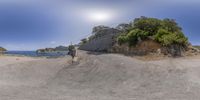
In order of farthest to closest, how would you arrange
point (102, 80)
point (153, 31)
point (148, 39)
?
point (153, 31) → point (148, 39) → point (102, 80)

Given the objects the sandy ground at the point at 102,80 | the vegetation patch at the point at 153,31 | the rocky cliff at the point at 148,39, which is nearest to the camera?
the sandy ground at the point at 102,80

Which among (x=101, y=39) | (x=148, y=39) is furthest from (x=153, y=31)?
(x=101, y=39)

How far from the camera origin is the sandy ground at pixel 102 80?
17.8 m

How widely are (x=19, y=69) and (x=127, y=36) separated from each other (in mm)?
11974

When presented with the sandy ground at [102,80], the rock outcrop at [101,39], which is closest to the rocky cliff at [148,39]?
the rock outcrop at [101,39]

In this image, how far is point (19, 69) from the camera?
25984mm

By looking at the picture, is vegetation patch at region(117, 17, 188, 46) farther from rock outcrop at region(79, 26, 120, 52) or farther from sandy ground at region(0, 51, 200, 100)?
sandy ground at region(0, 51, 200, 100)

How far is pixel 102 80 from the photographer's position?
22094 millimetres

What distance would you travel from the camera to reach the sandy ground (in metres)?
17.8

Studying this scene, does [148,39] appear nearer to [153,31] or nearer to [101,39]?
[153,31]

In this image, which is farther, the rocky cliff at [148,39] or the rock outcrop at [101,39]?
the rock outcrop at [101,39]

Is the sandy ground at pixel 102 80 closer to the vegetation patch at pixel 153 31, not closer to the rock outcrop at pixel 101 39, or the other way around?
the vegetation patch at pixel 153 31

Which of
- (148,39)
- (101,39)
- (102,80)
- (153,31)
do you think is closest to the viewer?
(102,80)

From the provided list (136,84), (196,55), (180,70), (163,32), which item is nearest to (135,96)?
(136,84)
